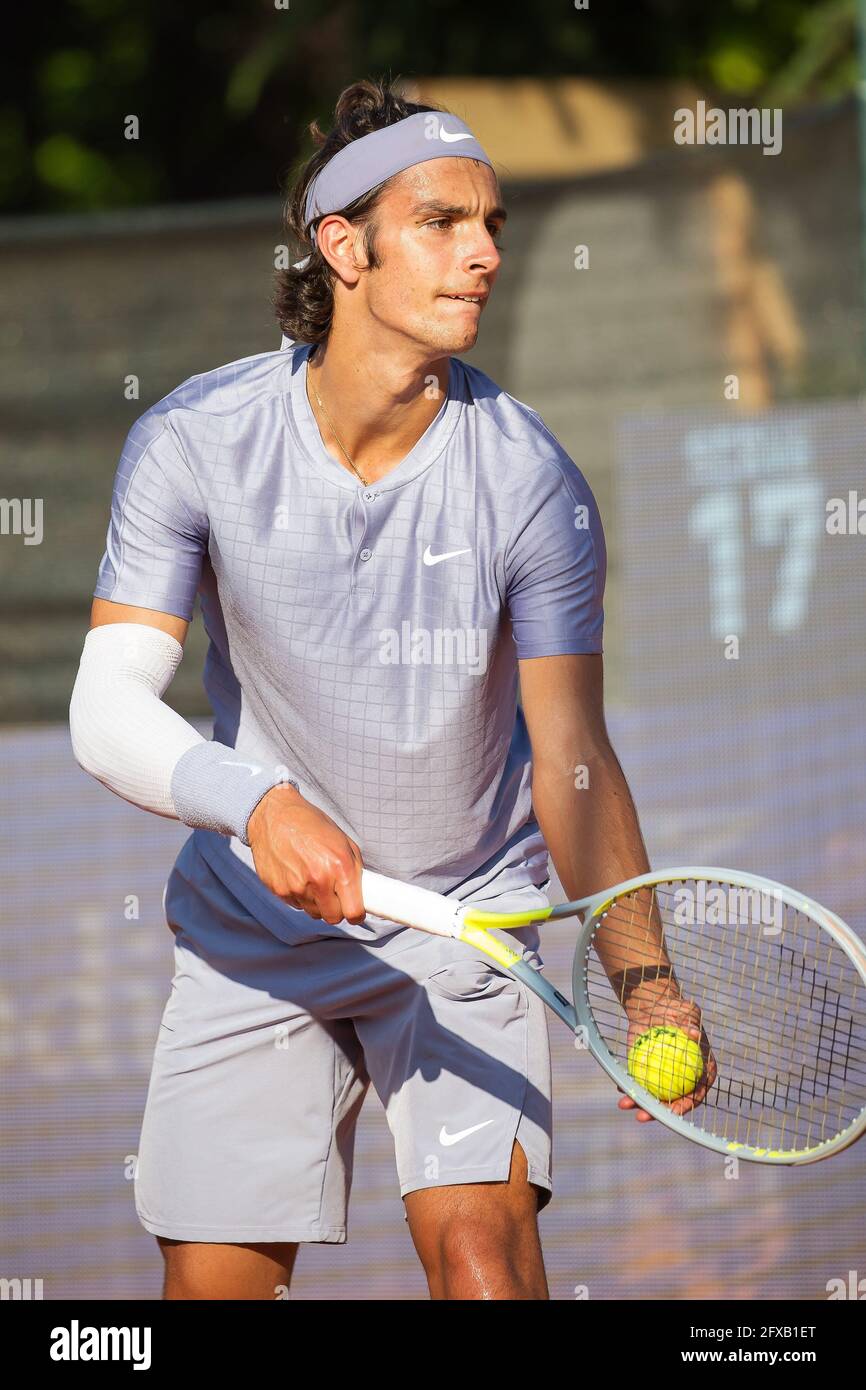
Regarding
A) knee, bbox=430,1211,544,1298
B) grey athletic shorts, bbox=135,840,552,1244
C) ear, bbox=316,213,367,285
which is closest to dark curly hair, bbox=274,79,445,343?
ear, bbox=316,213,367,285

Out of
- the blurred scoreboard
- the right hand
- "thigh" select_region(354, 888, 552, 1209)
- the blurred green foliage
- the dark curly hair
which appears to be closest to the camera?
the right hand

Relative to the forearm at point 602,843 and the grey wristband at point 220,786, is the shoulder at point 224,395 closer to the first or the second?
the grey wristband at point 220,786

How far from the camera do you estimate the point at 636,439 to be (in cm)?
471

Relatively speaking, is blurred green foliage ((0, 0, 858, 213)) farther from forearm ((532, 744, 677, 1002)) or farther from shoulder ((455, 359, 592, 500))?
forearm ((532, 744, 677, 1002))

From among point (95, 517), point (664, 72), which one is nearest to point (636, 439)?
point (95, 517)

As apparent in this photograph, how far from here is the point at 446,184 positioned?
219cm

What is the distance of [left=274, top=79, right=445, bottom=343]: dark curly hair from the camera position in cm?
231

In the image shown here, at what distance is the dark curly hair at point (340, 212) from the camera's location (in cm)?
231

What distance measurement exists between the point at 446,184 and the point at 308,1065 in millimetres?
1081

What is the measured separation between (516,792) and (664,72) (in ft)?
25.6

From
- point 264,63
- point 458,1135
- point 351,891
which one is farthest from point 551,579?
point 264,63

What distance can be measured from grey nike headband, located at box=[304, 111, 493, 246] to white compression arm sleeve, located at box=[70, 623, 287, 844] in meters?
0.61

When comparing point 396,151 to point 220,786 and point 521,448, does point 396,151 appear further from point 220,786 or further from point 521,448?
point 220,786
